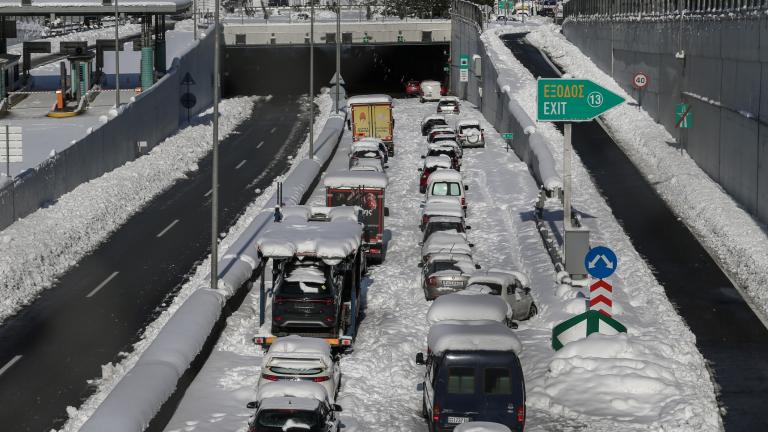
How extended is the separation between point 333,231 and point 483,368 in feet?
28.6

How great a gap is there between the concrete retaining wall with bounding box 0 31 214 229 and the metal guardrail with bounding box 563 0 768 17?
27.6 m

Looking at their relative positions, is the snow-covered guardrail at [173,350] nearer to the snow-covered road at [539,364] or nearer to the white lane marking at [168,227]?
the snow-covered road at [539,364]

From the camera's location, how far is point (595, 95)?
36531 millimetres

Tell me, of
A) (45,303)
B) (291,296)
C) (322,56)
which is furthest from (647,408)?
(322,56)

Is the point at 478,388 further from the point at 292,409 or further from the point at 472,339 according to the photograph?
the point at 292,409

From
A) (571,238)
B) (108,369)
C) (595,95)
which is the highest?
(595,95)

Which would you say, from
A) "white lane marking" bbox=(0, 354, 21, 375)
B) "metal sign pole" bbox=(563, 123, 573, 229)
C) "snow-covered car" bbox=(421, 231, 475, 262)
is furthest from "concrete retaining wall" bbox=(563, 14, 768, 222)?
"white lane marking" bbox=(0, 354, 21, 375)

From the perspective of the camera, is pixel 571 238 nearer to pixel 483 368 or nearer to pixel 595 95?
pixel 595 95

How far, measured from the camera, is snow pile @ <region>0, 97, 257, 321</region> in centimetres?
3628

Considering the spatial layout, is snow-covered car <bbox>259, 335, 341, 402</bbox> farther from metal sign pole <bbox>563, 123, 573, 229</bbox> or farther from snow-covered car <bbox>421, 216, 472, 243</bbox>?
snow-covered car <bbox>421, 216, 472, 243</bbox>

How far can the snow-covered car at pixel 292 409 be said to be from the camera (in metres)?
20.8

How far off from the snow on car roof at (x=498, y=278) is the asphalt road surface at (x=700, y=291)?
15.0 feet

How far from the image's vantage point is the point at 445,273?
33.8m

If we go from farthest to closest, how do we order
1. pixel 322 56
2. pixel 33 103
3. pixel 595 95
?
pixel 322 56
pixel 33 103
pixel 595 95
